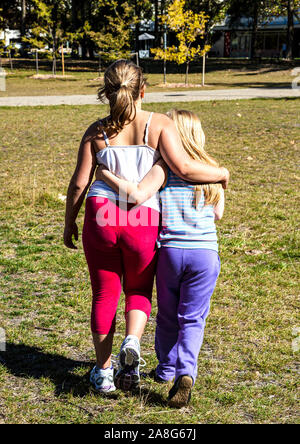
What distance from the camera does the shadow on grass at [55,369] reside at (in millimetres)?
2871

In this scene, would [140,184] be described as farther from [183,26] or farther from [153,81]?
[153,81]

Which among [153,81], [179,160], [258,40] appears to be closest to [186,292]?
[179,160]

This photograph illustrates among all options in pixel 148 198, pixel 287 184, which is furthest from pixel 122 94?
pixel 287 184

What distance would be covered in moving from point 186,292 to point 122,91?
105cm

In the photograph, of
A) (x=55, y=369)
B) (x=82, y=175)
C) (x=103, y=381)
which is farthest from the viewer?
(x=55, y=369)

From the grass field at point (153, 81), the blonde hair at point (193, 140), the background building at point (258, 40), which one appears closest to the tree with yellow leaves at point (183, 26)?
the grass field at point (153, 81)

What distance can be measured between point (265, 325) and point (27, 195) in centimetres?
410

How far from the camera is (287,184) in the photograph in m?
7.36

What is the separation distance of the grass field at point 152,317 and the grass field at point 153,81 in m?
17.1

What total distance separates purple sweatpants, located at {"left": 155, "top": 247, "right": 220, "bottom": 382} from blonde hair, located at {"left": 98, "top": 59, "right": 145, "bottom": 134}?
673 mm

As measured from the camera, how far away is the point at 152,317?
3875 mm

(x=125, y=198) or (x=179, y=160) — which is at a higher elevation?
(x=179, y=160)

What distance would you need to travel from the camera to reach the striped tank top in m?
2.64

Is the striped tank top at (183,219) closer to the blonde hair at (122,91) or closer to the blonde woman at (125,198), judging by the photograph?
the blonde woman at (125,198)
